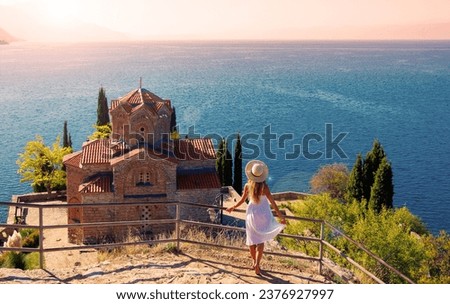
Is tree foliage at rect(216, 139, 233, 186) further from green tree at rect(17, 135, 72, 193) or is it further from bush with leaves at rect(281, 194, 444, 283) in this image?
green tree at rect(17, 135, 72, 193)

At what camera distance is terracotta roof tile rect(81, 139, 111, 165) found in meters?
25.0

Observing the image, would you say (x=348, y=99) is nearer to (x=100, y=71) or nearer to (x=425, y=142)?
(x=425, y=142)

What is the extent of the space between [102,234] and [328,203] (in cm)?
1260

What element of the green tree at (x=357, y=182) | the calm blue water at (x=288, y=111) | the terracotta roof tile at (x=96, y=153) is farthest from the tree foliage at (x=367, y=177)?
the terracotta roof tile at (x=96, y=153)

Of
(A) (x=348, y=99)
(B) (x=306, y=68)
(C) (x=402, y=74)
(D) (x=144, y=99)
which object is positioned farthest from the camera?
(B) (x=306, y=68)

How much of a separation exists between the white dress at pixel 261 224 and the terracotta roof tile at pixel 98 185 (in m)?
18.0

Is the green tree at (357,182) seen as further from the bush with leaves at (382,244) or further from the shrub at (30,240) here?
the shrub at (30,240)

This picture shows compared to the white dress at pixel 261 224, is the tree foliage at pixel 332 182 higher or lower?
lower

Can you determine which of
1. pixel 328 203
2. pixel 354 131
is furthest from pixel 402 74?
pixel 328 203

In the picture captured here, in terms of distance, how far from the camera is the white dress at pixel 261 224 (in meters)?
7.31

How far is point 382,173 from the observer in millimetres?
31453

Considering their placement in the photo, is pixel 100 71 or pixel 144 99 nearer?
pixel 144 99

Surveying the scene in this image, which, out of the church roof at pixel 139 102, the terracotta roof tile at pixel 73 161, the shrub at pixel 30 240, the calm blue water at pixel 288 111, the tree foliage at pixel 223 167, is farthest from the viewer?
the calm blue water at pixel 288 111

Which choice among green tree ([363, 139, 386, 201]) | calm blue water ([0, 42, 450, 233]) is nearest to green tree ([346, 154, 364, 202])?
green tree ([363, 139, 386, 201])
